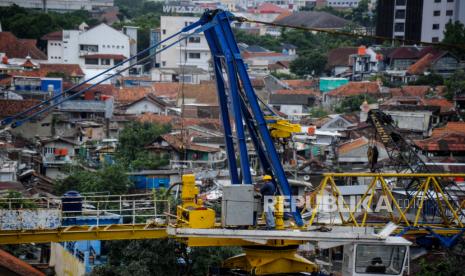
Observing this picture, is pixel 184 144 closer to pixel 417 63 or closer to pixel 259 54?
pixel 417 63

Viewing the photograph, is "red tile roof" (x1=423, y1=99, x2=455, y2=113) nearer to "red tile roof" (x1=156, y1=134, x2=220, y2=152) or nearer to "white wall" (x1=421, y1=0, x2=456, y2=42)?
"red tile roof" (x1=156, y1=134, x2=220, y2=152)

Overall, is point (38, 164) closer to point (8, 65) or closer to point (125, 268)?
point (125, 268)

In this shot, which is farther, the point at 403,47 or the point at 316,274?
the point at 403,47

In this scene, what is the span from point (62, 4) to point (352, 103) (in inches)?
1708

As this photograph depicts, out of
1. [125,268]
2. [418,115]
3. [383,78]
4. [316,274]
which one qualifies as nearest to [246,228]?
[316,274]

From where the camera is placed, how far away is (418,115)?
103ft

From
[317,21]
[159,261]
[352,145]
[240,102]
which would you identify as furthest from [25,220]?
[317,21]

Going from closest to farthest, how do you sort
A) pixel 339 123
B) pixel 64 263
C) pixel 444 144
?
1. pixel 64 263
2. pixel 444 144
3. pixel 339 123

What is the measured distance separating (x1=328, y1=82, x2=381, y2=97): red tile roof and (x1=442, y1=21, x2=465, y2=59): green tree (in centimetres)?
436

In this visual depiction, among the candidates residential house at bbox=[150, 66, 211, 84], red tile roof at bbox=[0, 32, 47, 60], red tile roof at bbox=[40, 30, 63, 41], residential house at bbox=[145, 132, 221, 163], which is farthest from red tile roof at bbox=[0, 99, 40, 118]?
red tile roof at bbox=[40, 30, 63, 41]

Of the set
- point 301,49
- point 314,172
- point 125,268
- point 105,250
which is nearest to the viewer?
point 125,268

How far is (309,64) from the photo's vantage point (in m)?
51.7

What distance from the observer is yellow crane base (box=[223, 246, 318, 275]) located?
12.9 m

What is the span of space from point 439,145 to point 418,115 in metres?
4.62
